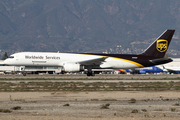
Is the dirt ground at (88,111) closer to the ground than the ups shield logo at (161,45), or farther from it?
closer to the ground

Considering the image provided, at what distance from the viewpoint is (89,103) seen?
1869 cm

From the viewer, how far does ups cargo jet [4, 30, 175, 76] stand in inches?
1868

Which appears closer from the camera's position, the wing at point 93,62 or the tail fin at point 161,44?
the wing at point 93,62

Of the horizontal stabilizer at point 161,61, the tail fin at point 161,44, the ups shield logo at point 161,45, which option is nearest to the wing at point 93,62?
the horizontal stabilizer at point 161,61

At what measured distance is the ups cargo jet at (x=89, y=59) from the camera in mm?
47438

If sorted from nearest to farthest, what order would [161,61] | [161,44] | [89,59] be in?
[89,59], [161,61], [161,44]

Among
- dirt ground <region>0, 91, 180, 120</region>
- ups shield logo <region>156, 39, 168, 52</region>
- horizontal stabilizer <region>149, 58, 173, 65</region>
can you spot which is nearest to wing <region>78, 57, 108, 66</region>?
horizontal stabilizer <region>149, 58, 173, 65</region>

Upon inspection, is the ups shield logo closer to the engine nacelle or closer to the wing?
the wing

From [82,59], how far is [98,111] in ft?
109

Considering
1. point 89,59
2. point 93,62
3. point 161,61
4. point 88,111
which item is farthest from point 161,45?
point 88,111

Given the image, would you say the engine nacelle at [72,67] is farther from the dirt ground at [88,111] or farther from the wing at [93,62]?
the dirt ground at [88,111]

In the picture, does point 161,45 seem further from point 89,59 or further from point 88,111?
point 88,111

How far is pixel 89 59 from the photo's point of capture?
162 ft

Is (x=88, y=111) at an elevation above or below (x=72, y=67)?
below
